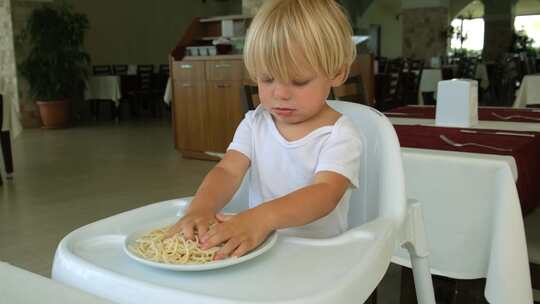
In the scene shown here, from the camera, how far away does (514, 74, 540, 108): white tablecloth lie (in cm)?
369

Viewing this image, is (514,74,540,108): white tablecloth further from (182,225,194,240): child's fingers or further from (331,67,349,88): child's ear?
(182,225,194,240): child's fingers

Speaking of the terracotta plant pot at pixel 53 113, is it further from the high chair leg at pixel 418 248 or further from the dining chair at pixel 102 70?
the high chair leg at pixel 418 248

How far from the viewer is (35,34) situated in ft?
26.6

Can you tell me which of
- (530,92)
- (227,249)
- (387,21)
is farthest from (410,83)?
(387,21)

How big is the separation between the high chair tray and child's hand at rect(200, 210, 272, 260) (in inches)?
0.7

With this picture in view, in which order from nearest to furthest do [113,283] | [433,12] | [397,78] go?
[113,283] → [397,78] → [433,12]

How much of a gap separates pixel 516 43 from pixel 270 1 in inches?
597

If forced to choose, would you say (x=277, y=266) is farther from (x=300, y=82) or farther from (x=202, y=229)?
(x=300, y=82)

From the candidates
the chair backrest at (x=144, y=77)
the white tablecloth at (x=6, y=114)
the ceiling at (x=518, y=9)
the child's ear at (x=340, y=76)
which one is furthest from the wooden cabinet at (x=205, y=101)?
the ceiling at (x=518, y=9)

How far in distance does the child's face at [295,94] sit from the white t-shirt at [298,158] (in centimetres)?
7

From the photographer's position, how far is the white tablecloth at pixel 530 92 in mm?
3691

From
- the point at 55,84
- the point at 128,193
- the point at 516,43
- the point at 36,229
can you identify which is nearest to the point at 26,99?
the point at 55,84

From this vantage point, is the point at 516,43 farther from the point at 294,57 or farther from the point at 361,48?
the point at 294,57

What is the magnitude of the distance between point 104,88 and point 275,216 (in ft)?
29.9
